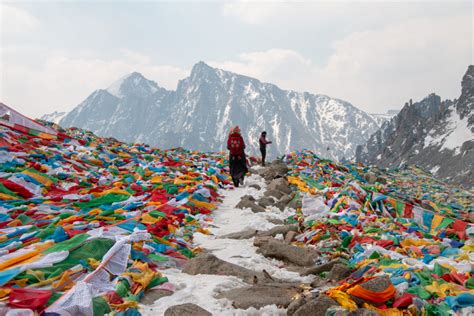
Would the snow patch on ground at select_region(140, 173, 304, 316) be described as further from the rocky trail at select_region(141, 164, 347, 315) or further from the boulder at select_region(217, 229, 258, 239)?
the boulder at select_region(217, 229, 258, 239)

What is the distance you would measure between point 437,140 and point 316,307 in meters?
152

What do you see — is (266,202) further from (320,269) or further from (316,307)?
(316,307)

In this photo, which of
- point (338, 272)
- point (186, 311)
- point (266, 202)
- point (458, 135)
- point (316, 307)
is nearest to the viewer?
point (316, 307)

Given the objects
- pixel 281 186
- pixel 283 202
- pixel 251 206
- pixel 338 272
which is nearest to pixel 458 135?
pixel 281 186

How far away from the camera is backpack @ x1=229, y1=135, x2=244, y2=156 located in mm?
14159

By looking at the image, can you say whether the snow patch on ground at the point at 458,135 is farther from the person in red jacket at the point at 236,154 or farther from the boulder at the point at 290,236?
the boulder at the point at 290,236

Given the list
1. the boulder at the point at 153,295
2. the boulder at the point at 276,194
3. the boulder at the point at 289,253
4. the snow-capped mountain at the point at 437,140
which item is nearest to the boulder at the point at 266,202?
the boulder at the point at 276,194

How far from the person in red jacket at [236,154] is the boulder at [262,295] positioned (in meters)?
9.80

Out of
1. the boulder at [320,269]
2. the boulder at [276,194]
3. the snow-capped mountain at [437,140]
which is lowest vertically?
the boulder at [320,269]

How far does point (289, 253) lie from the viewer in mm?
6090

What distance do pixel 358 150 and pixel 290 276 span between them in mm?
176595

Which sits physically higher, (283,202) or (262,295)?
(283,202)

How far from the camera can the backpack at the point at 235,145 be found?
1416 cm

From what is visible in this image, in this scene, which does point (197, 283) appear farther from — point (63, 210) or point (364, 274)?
point (63, 210)
